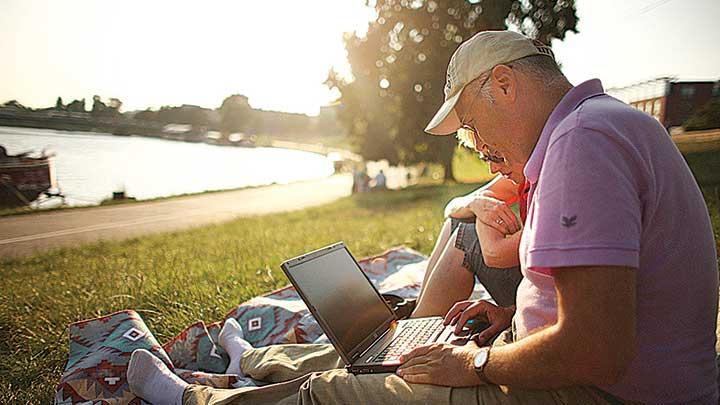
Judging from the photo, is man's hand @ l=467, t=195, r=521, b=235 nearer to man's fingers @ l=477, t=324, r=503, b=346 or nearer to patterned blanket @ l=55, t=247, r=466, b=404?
man's fingers @ l=477, t=324, r=503, b=346

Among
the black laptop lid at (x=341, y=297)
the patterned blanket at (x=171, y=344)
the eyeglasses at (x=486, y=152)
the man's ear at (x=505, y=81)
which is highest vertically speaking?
the man's ear at (x=505, y=81)

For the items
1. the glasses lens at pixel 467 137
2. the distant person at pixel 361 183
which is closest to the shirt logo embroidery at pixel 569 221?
the glasses lens at pixel 467 137

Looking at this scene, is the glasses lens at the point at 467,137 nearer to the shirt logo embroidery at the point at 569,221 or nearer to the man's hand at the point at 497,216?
the man's hand at the point at 497,216

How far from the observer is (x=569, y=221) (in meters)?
1.13

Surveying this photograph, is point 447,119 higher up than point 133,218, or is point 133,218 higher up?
point 447,119

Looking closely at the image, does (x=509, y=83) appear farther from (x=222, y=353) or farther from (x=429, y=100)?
(x=429, y=100)

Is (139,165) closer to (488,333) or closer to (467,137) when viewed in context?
(467,137)

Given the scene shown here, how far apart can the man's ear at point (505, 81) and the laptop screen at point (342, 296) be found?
1036 mm

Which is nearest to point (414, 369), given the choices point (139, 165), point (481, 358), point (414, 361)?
point (414, 361)

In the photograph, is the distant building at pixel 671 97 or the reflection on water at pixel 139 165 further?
the reflection on water at pixel 139 165

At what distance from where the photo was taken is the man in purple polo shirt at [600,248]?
1.12m

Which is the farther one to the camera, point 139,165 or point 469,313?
point 139,165

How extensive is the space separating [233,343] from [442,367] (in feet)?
5.07

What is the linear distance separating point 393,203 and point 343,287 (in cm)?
1100
